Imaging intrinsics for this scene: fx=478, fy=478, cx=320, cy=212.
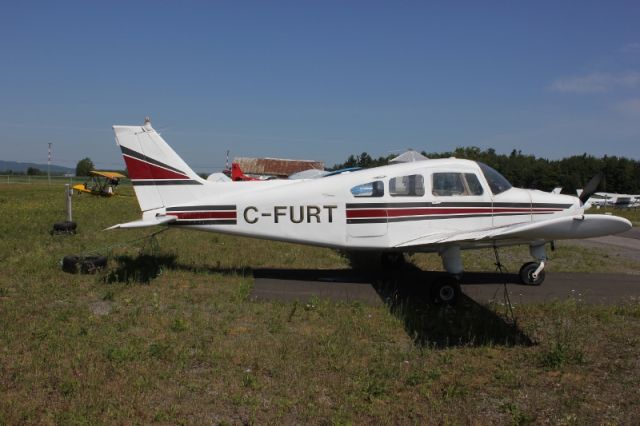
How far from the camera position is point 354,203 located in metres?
8.45

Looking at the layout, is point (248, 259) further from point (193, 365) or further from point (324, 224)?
point (193, 365)

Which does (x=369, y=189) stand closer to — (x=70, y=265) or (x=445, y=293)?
(x=445, y=293)

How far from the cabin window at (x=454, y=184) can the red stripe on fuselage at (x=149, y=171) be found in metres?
4.55

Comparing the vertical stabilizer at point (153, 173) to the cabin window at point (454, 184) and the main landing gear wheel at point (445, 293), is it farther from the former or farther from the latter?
the main landing gear wheel at point (445, 293)

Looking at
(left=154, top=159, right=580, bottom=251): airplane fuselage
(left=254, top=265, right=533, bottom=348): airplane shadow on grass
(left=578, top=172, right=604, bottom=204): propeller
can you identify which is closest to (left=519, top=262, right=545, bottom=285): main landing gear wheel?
(left=254, top=265, right=533, bottom=348): airplane shadow on grass

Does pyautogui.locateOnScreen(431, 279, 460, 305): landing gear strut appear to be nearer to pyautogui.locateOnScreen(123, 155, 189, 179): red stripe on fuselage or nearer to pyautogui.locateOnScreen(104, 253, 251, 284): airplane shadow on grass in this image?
pyautogui.locateOnScreen(104, 253, 251, 284): airplane shadow on grass

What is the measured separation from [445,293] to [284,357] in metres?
3.34

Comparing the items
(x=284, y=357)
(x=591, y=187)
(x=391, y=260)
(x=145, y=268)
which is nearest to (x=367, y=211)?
(x=391, y=260)

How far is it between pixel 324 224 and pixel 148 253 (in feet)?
15.8

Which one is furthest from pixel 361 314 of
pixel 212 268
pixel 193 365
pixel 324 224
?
pixel 212 268

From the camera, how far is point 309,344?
554 cm

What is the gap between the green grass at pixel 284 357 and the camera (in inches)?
161

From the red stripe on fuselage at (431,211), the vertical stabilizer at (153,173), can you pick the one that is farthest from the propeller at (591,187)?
the vertical stabilizer at (153,173)

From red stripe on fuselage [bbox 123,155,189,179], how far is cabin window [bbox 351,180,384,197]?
314 centimetres
